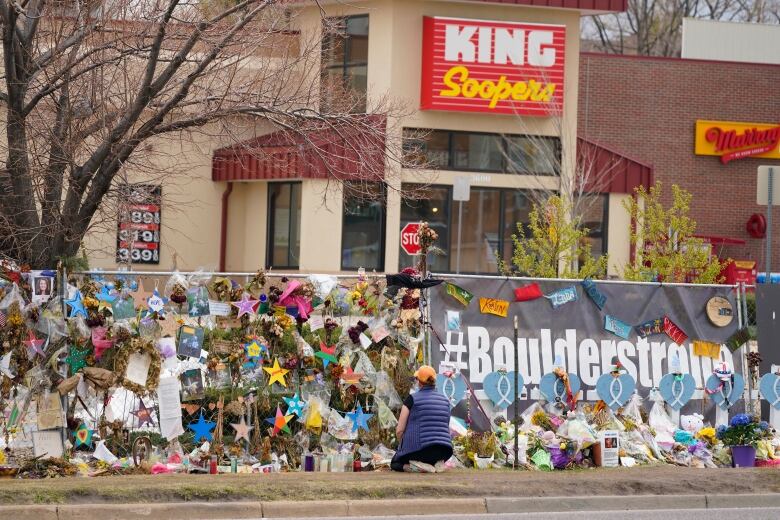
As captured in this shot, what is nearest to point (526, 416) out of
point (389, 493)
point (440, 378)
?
point (440, 378)

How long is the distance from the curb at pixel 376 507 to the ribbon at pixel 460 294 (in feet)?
10.0

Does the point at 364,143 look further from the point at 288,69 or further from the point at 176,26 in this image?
the point at 176,26

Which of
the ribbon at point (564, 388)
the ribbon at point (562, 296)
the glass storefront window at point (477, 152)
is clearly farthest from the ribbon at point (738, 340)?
the glass storefront window at point (477, 152)

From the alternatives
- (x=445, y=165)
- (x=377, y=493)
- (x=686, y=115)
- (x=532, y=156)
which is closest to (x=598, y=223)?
(x=532, y=156)

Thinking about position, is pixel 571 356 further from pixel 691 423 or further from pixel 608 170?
pixel 608 170

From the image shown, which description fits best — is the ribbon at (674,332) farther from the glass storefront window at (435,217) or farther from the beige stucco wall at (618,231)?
the beige stucco wall at (618,231)

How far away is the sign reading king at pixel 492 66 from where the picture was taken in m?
28.4

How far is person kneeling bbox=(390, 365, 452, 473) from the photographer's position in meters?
12.2

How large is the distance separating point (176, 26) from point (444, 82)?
14.4 m

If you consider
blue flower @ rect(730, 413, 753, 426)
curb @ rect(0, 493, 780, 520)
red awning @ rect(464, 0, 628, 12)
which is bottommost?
curb @ rect(0, 493, 780, 520)

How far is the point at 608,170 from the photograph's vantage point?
3012 cm

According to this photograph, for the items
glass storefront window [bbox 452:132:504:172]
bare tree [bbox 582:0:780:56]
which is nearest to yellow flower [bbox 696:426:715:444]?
glass storefront window [bbox 452:132:504:172]

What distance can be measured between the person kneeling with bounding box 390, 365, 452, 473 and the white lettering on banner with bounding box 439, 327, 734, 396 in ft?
4.06

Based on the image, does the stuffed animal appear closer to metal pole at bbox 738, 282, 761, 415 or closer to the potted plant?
the potted plant
